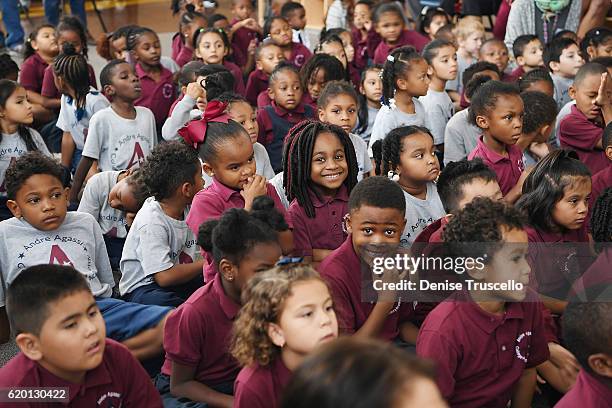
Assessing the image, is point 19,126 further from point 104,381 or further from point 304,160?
point 104,381

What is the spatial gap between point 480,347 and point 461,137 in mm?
1993

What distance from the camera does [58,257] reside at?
271 centimetres

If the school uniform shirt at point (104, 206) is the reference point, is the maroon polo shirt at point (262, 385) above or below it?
below

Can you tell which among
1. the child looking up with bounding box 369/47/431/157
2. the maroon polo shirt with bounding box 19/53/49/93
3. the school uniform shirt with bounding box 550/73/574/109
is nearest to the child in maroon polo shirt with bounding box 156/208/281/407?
the child looking up with bounding box 369/47/431/157

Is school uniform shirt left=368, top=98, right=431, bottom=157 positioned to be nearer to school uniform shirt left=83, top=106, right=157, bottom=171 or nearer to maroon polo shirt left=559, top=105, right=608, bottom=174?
maroon polo shirt left=559, top=105, right=608, bottom=174

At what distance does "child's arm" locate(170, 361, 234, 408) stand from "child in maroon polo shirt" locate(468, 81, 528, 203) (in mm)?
1690

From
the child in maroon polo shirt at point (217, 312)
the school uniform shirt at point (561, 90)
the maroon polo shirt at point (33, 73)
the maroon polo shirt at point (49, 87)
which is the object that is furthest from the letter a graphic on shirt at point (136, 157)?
the school uniform shirt at point (561, 90)

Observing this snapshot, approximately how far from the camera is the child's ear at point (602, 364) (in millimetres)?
1883

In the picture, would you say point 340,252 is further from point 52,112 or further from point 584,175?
point 52,112

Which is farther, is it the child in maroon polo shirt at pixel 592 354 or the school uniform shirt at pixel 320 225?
the school uniform shirt at pixel 320 225

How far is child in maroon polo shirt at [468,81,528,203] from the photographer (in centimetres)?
342

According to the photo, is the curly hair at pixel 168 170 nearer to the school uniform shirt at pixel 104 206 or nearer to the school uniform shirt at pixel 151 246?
the school uniform shirt at pixel 151 246

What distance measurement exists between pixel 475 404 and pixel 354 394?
45.1 inches

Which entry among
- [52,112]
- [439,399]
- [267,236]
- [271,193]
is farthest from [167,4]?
[439,399]
